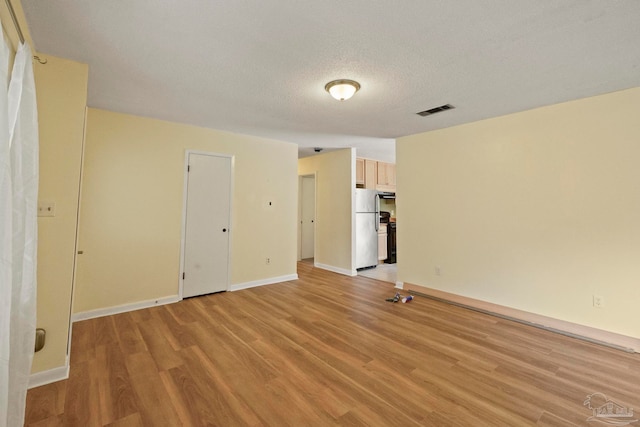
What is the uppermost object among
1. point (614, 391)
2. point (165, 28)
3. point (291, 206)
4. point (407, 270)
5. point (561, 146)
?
point (165, 28)

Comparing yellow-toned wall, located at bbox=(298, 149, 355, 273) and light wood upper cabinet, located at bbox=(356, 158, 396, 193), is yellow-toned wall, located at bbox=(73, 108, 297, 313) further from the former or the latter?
light wood upper cabinet, located at bbox=(356, 158, 396, 193)

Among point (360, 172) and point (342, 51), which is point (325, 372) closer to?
point (342, 51)

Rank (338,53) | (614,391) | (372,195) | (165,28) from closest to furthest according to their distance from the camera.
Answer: (165,28)
(614,391)
(338,53)
(372,195)

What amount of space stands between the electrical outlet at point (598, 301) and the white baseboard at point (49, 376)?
4680 millimetres

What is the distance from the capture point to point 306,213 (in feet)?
22.1

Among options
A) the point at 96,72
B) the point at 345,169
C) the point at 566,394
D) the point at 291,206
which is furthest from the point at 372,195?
the point at 96,72

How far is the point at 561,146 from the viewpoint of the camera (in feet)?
9.25

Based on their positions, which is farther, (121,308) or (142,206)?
(142,206)

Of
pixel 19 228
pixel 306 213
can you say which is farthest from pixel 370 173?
pixel 19 228

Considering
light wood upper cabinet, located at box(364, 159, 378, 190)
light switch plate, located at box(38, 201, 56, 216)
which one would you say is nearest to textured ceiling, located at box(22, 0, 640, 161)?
light switch plate, located at box(38, 201, 56, 216)

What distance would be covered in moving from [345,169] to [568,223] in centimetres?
331

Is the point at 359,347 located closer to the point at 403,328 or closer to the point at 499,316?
the point at 403,328

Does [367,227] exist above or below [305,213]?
below

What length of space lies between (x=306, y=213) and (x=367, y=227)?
6.20ft
